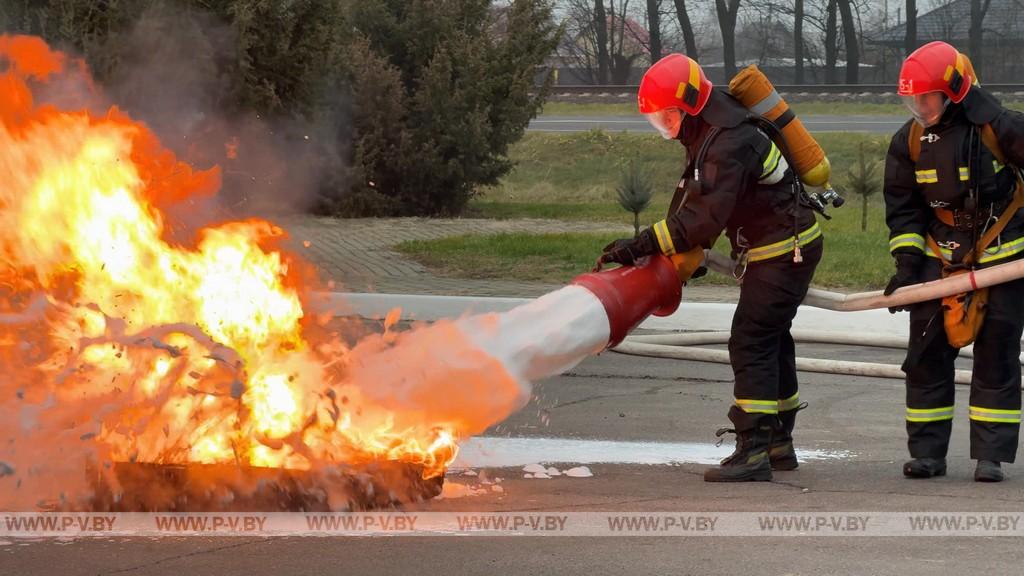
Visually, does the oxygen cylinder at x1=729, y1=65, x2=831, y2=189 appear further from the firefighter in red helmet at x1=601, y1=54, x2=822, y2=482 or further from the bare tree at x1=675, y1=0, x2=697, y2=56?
the bare tree at x1=675, y1=0, x2=697, y2=56

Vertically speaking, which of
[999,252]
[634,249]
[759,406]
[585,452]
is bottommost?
[585,452]

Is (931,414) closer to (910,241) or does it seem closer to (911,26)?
(910,241)

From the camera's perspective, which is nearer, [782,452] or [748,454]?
[748,454]

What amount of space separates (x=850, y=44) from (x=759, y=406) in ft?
115

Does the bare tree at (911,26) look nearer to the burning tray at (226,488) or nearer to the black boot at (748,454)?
the black boot at (748,454)

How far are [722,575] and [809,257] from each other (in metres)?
2.10

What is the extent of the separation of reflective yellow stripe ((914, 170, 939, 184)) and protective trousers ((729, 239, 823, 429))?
1.79ft

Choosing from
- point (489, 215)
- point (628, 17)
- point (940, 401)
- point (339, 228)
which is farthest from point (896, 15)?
point (940, 401)

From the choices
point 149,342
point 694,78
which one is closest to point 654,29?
point 694,78

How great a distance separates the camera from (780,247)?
20.3 ft

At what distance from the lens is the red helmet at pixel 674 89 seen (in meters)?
6.04

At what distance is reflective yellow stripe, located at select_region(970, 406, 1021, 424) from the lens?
20.5ft

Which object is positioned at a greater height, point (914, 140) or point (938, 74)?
point (938, 74)

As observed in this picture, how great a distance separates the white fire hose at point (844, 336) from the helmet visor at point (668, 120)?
629mm
